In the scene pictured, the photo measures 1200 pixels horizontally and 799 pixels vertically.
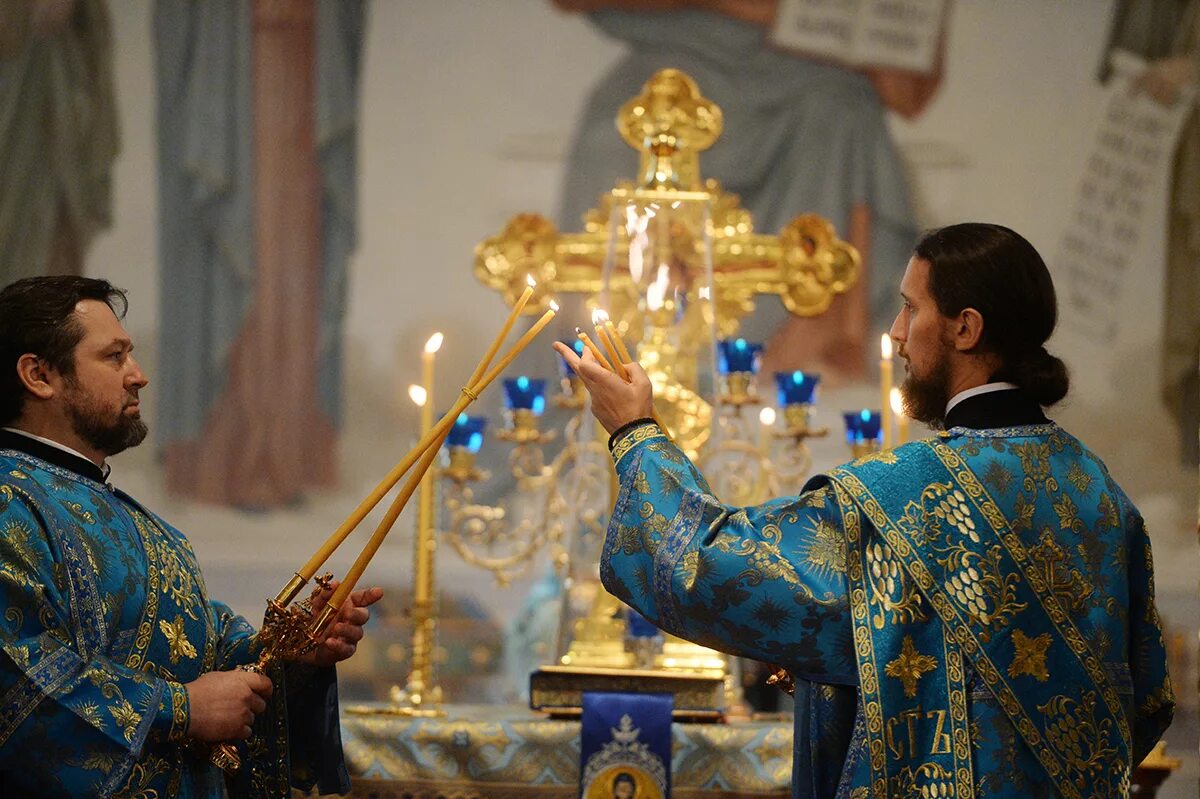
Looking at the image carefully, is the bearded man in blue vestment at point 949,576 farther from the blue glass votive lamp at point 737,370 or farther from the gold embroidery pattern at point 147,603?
the blue glass votive lamp at point 737,370

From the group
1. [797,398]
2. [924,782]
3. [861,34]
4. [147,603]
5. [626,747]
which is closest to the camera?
[924,782]

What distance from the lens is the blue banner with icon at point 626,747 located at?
3.52m

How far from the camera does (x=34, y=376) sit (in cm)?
297

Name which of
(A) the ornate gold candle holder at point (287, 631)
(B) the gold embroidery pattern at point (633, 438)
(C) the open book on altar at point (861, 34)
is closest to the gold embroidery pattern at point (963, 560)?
(B) the gold embroidery pattern at point (633, 438)

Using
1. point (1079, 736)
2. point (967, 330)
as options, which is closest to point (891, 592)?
point (1079, 736)

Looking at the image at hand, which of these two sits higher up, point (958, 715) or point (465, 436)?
point (465, 436)

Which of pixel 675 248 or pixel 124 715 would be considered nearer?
pixel 124 715

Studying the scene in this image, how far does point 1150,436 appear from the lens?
684 centimetres

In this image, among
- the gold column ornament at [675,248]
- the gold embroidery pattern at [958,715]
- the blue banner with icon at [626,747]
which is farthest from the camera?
the gold column ornament at [675,248]

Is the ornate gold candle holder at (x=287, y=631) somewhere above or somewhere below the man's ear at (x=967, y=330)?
below

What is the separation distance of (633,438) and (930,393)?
1.72 feet

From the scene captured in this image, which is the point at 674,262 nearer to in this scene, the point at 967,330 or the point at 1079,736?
the point at 967,330

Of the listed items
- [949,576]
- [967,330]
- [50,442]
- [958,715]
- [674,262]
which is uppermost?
[674,262]

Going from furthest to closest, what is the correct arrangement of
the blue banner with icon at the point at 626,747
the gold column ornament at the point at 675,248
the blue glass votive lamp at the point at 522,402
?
1. the gold column ornament at the point at 675,248
2. the blue glass votive lamp at the point at 522,402
3. the blue banner with icon at the point at 626,747
